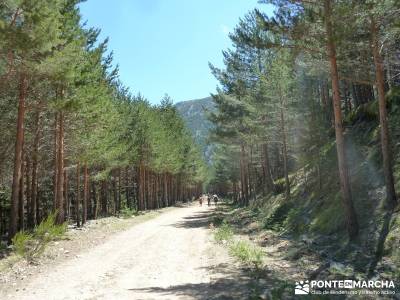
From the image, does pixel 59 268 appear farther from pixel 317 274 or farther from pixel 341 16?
pixel 341 16

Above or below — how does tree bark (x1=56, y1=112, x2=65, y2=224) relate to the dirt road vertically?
above

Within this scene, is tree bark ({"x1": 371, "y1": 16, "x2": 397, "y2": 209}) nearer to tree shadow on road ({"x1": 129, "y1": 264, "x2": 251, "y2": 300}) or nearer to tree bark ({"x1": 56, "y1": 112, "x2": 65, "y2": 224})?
tree shadow on road ({"x1": 129, "y1": 264, "x2": 251, "y2": 300})

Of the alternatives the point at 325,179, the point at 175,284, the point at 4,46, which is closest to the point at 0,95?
the point at 4,46

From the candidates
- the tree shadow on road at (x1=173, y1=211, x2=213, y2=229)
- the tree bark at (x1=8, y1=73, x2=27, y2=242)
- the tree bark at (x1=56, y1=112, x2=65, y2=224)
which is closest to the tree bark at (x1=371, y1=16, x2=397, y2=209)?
the tree bark at (x1=8, y1=73, x2=27, y2=242)

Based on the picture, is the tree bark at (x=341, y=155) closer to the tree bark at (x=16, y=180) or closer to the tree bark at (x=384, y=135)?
the tree bark at (x=384, y=135)

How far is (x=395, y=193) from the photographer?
1269cm

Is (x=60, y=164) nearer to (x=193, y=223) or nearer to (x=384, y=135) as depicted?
(x=193, y=223)

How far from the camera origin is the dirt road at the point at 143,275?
905 cm

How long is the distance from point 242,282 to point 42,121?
17393mm

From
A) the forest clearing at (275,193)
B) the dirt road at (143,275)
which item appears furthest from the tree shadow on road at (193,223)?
the dirt road at (143,275)

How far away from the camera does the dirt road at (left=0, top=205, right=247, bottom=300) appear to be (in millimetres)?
9047

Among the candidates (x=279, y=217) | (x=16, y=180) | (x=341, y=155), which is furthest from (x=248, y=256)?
(x=16, y=180)

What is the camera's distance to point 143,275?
36.3 feet

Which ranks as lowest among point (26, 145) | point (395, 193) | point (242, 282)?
point (242, 282)
